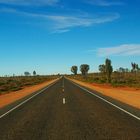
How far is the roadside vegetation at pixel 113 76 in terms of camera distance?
170 ft

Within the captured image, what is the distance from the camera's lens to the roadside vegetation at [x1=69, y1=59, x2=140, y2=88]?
5171 cm

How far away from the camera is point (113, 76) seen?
330 ft

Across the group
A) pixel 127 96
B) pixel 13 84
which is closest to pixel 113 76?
pixel 13 84

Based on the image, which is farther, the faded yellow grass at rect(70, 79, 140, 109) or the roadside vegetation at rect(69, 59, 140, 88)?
the roadside vegetation at rect(69, 59, 140, 88)

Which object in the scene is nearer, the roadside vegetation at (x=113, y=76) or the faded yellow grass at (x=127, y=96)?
the faded yellow grass at (x=127, y=96)

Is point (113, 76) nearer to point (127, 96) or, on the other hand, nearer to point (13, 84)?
point (13, 84)

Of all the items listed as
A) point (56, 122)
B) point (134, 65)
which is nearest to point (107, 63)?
point (56, 122)

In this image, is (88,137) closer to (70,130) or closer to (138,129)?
(70,130)

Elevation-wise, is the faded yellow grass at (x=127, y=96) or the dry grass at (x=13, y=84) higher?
the dry grass at (x=13, y=84)

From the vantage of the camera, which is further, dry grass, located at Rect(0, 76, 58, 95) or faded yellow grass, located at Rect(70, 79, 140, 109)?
dry grass, located at Rect(0, 76, 58, 95)

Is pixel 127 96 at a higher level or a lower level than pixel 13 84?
lower

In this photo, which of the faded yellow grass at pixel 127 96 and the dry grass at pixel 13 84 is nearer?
the faded yellow grass at pixel 127 96

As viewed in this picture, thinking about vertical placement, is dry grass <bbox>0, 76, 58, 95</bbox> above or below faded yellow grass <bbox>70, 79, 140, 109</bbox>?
above

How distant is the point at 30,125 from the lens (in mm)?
9984
